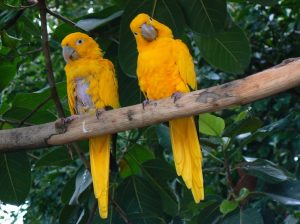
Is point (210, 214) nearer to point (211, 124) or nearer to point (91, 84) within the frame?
point (211, 124)

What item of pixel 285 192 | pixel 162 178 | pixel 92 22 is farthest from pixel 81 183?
pixel 285 192

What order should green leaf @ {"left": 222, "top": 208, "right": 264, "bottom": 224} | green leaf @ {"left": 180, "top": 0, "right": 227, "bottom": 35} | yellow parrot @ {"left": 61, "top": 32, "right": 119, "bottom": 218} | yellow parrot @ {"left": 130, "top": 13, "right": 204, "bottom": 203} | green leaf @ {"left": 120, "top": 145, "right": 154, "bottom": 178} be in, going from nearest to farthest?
green leaf @ {"left": 222, "top": 208, "right": 264, "bottom": 224}
yellow parrot @ {"left": 130, "top": 13, "right": 204, "bottom": 203}
yellow parrot @ {"left": 61, "top": 32, "right": 119, "bottom": 218}
green leaf @ {"left": 180, "top": 0, "right": 227, "bottom": 35}
green leaf @ {"left": 120, "top": 145, "right": 154, "bottom": 178}

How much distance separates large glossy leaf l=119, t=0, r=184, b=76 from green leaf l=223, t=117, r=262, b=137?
588 millimetres

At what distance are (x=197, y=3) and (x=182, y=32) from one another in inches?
6.6

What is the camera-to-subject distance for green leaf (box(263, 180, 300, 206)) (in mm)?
2436

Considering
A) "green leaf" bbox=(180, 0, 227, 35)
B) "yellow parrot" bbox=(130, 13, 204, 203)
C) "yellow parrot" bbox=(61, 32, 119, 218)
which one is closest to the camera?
"yellow parrot" bbox=(130, 13, 204, 203)

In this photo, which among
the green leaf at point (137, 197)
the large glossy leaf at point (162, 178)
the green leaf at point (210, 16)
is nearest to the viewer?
the green leaf at point (210, 16)

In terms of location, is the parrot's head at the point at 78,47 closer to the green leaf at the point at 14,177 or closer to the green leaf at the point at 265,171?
the green leaf at the point at 14,177

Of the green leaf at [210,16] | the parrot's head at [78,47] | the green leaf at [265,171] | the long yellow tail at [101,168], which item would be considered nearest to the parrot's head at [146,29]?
the green leaf at [210,16]

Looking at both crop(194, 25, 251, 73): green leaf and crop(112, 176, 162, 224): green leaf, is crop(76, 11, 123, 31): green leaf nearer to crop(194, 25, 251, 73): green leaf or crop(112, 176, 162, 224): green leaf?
crop(194, 25, 251, 73): green leaf

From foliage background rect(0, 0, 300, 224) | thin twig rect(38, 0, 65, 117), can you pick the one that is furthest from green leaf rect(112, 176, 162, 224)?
thin twig rect(38, 0, 65, 117)

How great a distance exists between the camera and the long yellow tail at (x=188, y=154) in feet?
8.12

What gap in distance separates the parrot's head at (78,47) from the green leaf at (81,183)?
0.61 m

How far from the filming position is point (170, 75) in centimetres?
266
